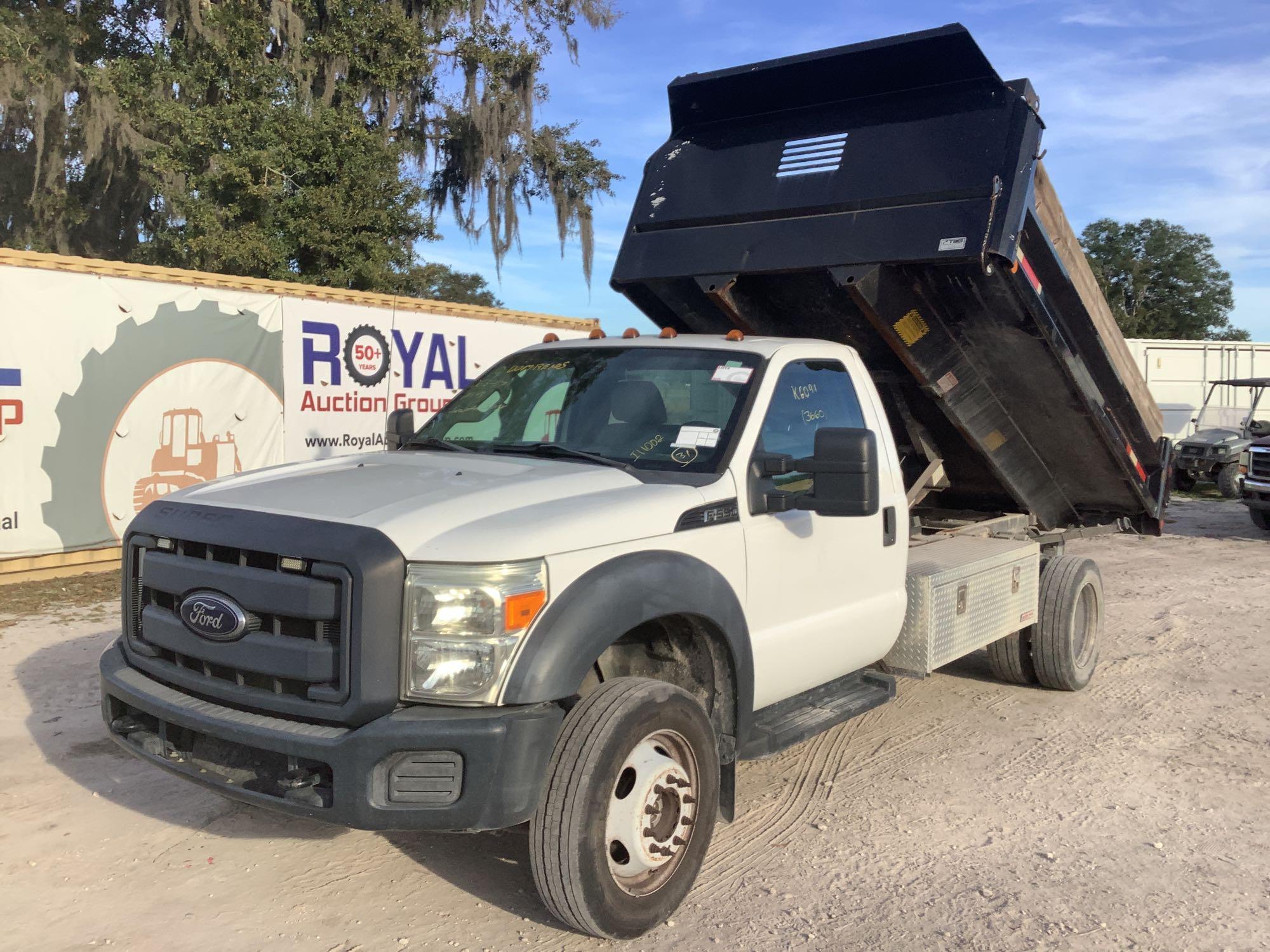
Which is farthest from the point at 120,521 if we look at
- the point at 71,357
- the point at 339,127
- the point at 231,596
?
the point at 339,127

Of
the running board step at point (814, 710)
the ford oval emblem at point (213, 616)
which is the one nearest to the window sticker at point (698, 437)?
the running board step at point (814, 710)

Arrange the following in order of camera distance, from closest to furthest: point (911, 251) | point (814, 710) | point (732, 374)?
point (732, 374) < point (814, 710) < point (911, 251)

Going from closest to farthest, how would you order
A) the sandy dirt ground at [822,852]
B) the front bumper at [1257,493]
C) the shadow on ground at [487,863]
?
1. the sandy dirt ground at [822,852]
2. the shadow on ground at [487,863]
3. the front bumper at [1257,493]

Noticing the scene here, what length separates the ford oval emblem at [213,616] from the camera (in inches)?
130

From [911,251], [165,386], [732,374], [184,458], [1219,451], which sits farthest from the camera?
[1219,451]

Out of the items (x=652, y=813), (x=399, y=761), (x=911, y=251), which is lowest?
(x=652, y=813)

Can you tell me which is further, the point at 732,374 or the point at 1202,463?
the point at 1202,463

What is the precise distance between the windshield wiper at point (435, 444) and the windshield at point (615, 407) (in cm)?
2

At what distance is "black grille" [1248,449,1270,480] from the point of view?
14.0 m

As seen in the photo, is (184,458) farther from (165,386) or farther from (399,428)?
(399,428)

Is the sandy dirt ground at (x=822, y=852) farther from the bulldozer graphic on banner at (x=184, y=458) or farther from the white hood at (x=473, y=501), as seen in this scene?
the bulldozer graphic on banner at (x=184, y=458)

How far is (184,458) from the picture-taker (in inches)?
400

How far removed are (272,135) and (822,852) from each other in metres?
15.8

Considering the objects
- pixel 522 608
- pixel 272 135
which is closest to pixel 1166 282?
pixel 272 135
